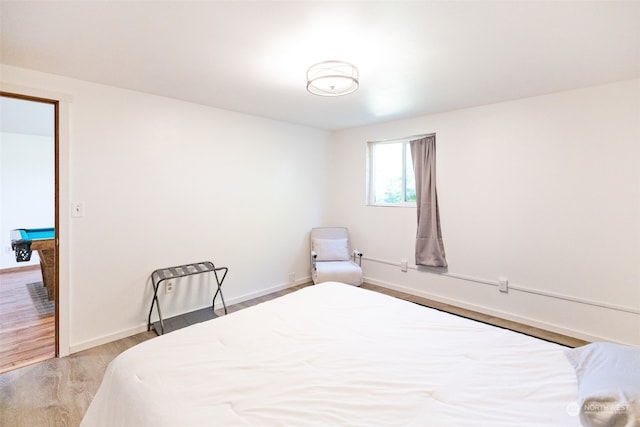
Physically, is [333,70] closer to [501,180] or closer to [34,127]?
[501,180]

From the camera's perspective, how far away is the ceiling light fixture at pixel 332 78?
2.17m

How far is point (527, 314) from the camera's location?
3.20 metres

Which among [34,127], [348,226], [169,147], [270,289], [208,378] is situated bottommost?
[270,289]

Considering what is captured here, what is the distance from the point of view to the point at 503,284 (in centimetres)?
335

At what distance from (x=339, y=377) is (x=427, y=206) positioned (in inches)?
118

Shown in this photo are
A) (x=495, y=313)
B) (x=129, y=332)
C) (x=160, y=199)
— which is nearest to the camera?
(x=129, y=332)

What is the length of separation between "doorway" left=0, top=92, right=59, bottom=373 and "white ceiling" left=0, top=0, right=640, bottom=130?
0.84 meters

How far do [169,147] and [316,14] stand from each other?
2.23 metres

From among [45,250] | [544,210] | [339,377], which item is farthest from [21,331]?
[544,210]

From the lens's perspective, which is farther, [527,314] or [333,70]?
[527,314]

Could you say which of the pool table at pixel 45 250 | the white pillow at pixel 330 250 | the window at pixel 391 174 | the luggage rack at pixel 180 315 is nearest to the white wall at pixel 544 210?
the window at pixel 391 174

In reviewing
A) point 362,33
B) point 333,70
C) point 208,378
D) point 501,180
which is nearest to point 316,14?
point 362,33

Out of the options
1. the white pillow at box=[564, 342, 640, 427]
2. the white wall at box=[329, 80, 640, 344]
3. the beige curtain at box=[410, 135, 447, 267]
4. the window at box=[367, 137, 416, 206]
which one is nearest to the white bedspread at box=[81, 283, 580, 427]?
the white pillow at box=[564, 342, 640, 427]

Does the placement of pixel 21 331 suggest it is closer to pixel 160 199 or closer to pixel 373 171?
pixel 160 199
